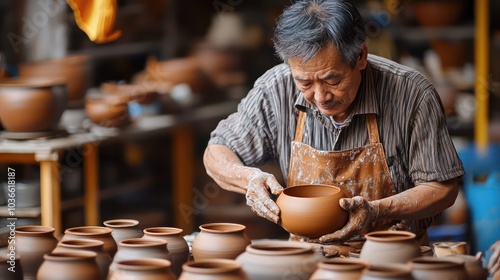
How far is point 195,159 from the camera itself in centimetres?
718

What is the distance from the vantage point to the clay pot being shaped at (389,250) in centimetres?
265

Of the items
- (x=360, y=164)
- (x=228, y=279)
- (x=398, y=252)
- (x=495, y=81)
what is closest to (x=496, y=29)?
(x=495, y=81)

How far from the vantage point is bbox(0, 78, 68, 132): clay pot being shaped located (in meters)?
4.99

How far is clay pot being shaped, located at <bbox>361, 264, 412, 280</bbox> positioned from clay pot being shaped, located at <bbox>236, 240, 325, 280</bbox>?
22 cm

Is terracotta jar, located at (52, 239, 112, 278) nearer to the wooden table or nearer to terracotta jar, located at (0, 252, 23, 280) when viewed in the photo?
terracotta jar, located at (0, 252, 23, 280)

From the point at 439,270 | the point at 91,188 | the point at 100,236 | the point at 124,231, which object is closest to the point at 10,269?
the point at 100,236

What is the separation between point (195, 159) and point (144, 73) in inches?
34.6

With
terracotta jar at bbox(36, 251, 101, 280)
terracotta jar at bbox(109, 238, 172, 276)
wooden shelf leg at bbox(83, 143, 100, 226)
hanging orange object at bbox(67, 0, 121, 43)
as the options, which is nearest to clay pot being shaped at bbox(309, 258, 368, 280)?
terracotta jar at bbox(109, 238, 172, 276)

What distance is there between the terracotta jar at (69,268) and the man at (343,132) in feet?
2.53

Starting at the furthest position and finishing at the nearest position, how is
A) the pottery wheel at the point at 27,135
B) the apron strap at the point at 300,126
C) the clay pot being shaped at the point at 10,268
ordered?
the pottery wheel at the point at 27,135 → the apron strap at the point at 300,126 → the clay pot being shaped at the point at 10,268

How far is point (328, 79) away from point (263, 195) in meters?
0.48

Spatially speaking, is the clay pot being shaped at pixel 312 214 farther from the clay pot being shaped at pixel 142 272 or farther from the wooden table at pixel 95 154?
the wooden table at pixel 95 154

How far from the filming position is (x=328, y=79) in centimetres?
312

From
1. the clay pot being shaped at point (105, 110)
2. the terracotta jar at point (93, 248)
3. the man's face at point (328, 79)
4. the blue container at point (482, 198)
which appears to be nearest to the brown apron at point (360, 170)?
the man's face at point (328, 79)
